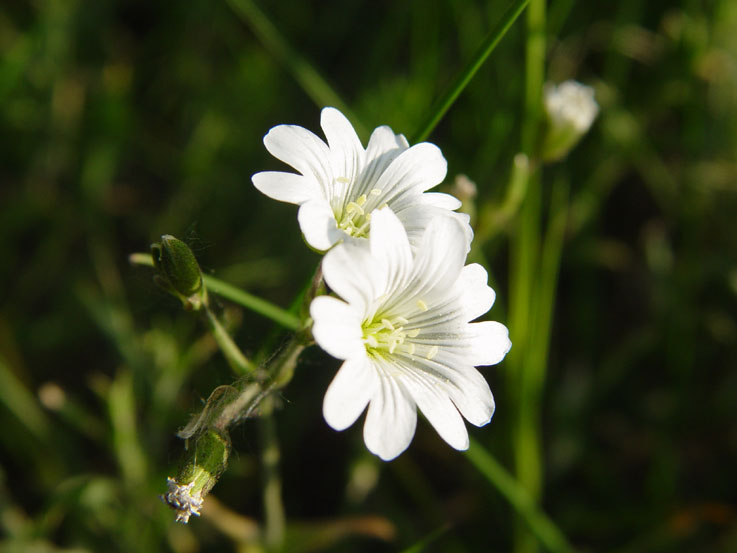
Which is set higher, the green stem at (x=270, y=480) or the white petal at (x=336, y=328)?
the white petal at (x=336, y=328)

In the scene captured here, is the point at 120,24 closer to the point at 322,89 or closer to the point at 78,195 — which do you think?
the point at 78,195

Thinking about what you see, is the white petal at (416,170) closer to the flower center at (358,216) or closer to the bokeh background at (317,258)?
the flower center at (358,216)

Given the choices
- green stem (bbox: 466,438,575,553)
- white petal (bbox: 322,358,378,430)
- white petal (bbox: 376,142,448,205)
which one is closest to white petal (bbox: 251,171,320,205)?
white petal (bbox: 376,142,448,205)

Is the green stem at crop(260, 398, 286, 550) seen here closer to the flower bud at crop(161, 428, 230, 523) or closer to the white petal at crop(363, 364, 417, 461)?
the flower bud at crop(161, 428, 230, 523)

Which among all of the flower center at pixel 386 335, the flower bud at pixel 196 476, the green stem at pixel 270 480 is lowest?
the flower bud at pixel 196 476

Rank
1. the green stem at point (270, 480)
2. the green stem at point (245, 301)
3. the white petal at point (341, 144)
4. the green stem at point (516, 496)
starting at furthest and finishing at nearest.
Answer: the green stem at point (516, 496)
the green stem at point (270, 480)
the green stem at point (245, 301)
the white petal at point (341, 144)

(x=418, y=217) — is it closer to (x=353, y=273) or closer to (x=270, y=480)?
(x=353, y=273)

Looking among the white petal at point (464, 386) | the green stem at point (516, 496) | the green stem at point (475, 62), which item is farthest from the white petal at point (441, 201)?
the green stem at point (516, 496)
